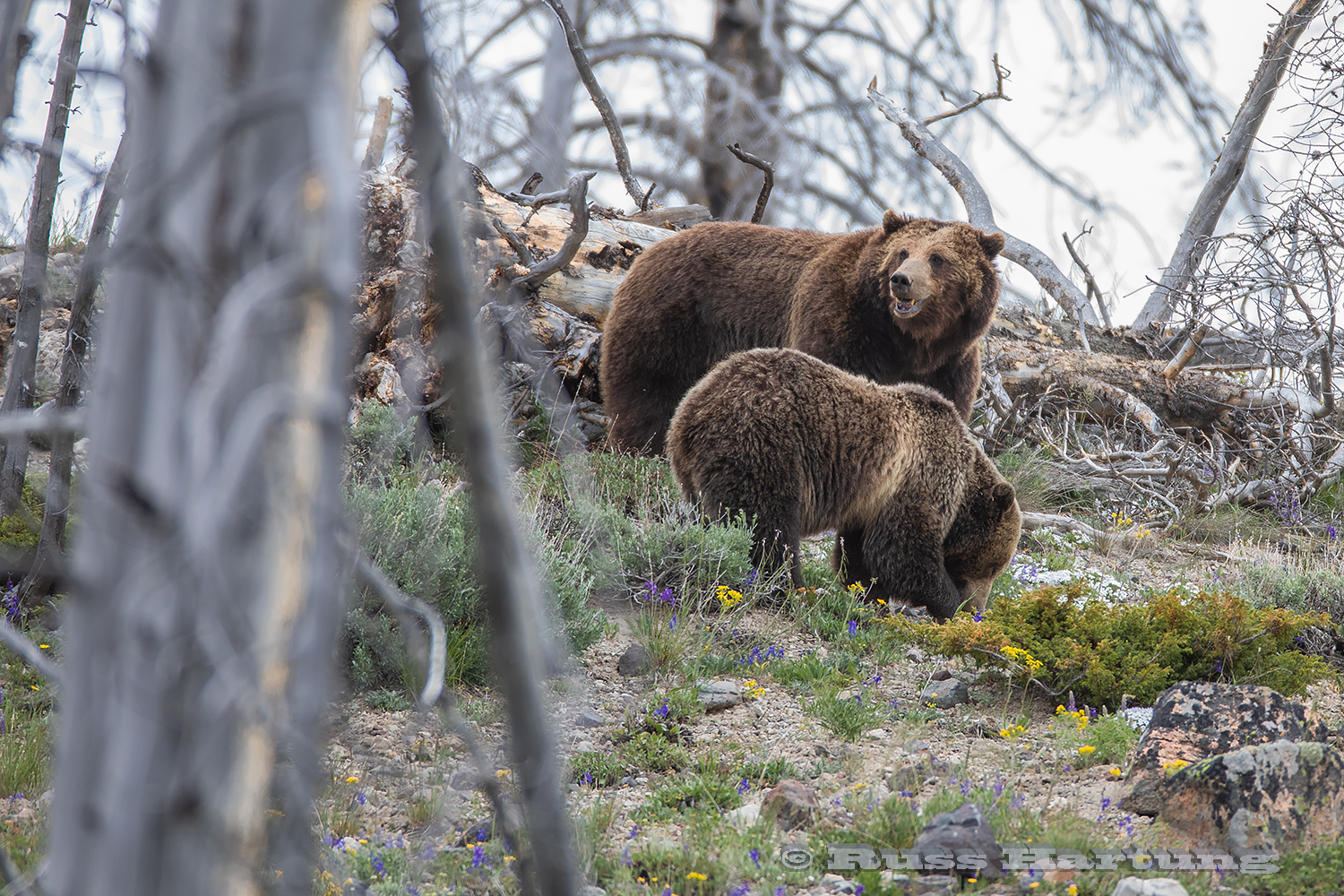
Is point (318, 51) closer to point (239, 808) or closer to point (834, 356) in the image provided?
point (239, 808)

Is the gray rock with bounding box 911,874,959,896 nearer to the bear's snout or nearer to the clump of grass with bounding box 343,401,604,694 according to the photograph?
the clump of grass with bounding box 343,401,604,694

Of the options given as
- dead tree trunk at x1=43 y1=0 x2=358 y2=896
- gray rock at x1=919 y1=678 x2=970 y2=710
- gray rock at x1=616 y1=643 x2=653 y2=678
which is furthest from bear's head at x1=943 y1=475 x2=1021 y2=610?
dead tree trunk at x1=43 y1=0 x2=358 y2=896

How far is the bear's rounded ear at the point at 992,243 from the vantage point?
6.50 m

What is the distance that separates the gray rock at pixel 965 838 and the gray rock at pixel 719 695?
1.40 metres

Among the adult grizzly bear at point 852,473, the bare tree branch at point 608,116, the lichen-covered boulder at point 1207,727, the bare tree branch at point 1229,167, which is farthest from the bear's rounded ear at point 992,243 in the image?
the bare tree branch at point 1229,167

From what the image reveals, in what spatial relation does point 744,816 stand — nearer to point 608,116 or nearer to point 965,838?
point 965,838

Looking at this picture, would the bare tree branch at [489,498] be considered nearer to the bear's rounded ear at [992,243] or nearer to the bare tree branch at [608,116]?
the bear's rounded ear at [992,243]

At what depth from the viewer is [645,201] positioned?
10297 mm

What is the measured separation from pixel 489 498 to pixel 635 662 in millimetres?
3544

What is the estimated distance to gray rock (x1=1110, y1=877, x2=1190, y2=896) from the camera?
231cm

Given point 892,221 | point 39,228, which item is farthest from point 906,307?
point 39,228

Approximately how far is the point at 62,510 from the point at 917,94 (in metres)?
11.2

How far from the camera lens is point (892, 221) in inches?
257

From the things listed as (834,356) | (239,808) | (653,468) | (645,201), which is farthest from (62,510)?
(645,201)
